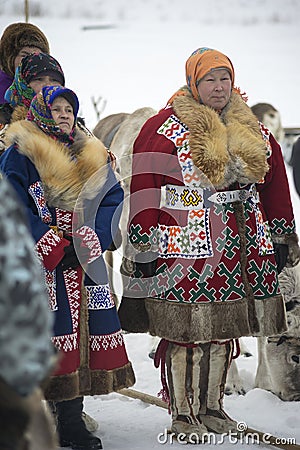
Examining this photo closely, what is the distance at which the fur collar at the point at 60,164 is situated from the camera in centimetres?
271

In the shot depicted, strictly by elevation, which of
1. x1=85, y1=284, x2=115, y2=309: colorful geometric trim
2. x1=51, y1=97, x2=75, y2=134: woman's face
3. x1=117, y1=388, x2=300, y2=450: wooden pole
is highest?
x1=51, y1=97, x2=75, y2=134: woman's face

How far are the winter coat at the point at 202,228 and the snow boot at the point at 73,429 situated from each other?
414 mm

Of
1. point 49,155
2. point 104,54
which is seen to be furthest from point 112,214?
point 104,54

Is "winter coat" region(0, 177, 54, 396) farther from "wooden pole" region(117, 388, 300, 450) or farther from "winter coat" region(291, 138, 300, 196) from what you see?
"wooden pole" region(117, 388, 300, 450)

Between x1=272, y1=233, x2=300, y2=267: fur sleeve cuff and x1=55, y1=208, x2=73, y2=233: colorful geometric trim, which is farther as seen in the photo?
x1=272, y1=233, x2=300, y2=267: fur sleeve cuff

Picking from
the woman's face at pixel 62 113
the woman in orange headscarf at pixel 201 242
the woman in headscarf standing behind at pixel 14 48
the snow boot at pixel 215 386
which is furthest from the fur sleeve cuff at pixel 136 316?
the woman in headscarf standing behind at pixel 14 48

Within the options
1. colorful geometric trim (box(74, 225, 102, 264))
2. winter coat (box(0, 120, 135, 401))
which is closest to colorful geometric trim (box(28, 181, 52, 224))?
winter coat (box(0, 120, 135, 401))

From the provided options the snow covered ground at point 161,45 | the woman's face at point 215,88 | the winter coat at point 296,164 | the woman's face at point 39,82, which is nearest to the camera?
the winter coat at point 296,164

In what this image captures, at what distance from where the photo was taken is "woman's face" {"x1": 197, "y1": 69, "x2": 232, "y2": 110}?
9.82 ft

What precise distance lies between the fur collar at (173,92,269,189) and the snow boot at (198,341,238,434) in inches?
24.9

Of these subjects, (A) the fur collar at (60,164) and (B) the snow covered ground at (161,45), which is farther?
(B) the snow covered ground at (161,45)

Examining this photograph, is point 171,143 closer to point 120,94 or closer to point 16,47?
point 16,47

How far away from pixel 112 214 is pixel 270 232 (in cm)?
65

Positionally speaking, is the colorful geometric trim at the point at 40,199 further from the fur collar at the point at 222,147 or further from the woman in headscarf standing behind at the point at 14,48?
the woman in headscarf standing behind at the point at 14,48
